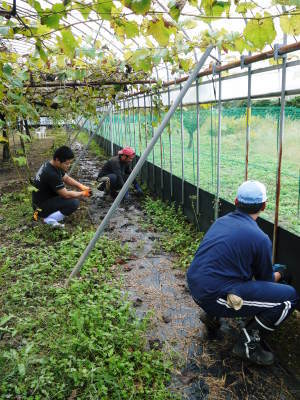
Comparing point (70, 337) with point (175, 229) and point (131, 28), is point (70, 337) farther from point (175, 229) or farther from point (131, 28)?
point (175, 229)

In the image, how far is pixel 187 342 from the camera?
311 centimetres

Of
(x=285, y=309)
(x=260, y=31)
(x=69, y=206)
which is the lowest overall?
(x=285, y=309)

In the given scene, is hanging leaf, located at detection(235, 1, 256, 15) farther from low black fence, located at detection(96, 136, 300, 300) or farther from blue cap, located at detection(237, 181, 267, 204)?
low black fence, located at detection(96, 136, 300, 300)

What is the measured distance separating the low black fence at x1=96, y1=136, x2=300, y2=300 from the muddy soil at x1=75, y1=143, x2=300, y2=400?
845 mm

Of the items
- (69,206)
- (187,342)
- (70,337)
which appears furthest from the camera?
(69,206)

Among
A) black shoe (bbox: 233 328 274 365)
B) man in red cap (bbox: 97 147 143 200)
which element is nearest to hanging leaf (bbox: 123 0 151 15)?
black shoe (bbox: 233 328 274 365)

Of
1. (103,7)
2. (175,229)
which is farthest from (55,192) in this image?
(103,7)

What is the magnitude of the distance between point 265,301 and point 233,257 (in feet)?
1.44

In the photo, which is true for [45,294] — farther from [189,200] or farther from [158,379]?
[189,200]

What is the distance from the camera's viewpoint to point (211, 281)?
2732mm

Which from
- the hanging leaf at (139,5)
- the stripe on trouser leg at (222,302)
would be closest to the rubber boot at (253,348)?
the stripe on trouser leg at (222,302)

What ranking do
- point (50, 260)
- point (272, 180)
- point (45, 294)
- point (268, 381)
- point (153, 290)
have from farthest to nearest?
1. point (272, 180)
2. point (50, 260)
3. point (153, 290)
4. point (45, 294)
5. point (268, 381)

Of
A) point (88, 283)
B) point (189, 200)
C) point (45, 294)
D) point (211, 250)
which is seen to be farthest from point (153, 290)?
point (189, 200)

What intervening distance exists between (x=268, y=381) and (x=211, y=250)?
1.11 metres
